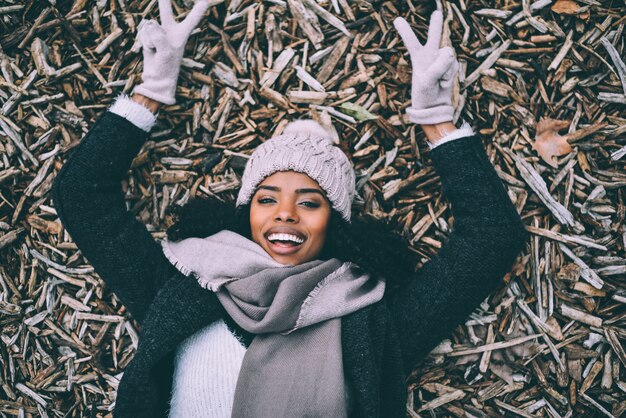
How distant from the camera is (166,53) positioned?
2209 millimetres

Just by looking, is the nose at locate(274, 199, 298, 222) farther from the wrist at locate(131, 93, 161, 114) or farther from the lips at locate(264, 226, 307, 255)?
the wrist at locate(131, 93, 161, 114)

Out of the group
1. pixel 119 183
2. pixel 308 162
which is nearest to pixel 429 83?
pixel 308 162

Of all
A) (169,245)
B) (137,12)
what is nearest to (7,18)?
(137,12)

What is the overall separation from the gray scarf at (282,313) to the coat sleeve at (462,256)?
8.2 inches

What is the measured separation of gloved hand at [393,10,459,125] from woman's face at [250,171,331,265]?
0.63 metres

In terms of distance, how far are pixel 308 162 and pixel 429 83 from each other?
0.67 metres

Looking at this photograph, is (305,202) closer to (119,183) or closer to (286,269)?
(286,269)

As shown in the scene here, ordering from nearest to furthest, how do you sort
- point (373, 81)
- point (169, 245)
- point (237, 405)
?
point (237, 405) → point (169, 245) → point (373, 81)

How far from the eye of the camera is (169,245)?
86.4 inches

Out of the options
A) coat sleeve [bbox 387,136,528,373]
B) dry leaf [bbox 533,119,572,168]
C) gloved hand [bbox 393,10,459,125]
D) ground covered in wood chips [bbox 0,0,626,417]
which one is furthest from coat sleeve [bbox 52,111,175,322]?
dry leaf [bbox 533,119,572,168]

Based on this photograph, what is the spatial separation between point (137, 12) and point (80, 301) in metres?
1.62

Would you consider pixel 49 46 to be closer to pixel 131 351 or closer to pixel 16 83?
pixel 16 83

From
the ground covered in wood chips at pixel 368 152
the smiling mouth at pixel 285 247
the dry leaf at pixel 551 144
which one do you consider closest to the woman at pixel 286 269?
the smiling mouth at pixel 285 247

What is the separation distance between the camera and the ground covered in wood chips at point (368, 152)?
228 centimetres
